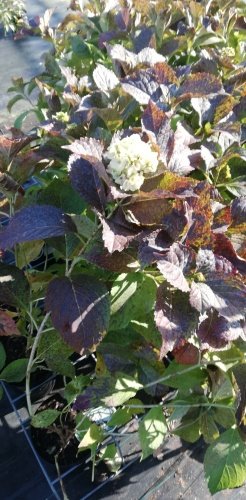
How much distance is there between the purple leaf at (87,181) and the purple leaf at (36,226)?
0.06m

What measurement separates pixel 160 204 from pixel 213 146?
0.36 m

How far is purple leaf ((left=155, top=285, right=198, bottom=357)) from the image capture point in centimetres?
74

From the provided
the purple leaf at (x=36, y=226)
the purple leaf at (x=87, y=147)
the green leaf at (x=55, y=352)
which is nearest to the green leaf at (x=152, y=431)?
the green leaf at (x=55, y=352)

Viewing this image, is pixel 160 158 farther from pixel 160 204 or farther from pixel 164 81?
pixel 164 81

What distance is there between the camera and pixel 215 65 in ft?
4.07

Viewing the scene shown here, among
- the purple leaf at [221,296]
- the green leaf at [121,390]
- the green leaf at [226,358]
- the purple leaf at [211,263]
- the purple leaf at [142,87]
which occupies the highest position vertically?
the purple leaf at [142,87]

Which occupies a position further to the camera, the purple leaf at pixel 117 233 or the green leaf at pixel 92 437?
the green leaf at pixel 92 437

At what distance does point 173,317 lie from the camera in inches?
30.2

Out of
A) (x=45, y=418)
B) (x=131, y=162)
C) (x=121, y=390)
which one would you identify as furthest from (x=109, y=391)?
(x=131, y=162)

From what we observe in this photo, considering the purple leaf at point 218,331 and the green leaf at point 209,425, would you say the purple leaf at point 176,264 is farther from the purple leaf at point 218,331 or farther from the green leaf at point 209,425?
the green leaf at point 209,425

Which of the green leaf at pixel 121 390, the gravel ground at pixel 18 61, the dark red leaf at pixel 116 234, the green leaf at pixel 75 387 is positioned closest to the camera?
the dark red leaf at pixel 116 234

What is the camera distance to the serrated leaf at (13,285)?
3.35 feet

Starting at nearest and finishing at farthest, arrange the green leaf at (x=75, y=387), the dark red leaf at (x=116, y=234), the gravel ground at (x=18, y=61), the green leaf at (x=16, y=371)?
the dark red leaf at (x=116, y=234)
the green leaf at (x=75, y=387)
the green leaf at (x=16, y=371)
the gravel ground at (x=18, y=61)

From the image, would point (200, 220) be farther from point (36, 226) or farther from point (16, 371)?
point (16, 371)
